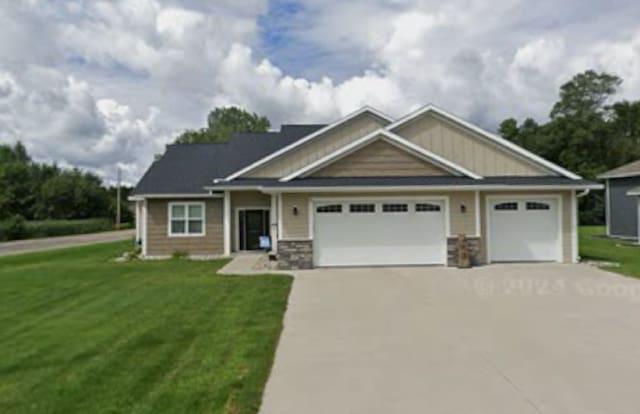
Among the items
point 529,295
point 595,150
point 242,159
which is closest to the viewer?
point 529,295

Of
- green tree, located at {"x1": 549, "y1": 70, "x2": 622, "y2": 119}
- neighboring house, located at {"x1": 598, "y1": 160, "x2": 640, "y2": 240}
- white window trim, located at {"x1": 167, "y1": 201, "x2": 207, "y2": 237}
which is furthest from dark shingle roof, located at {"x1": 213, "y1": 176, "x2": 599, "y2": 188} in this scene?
green tree, located at {"x1": 549, "y1": 70, "x2": 622, "y2": 119}

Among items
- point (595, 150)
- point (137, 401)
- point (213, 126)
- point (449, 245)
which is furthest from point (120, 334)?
point (213, 126)

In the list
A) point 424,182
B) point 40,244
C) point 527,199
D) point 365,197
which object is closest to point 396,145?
point 424,182

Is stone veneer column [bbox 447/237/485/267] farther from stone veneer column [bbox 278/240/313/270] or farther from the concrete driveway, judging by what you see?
stone veneer column [bbox 278/240/313/270]

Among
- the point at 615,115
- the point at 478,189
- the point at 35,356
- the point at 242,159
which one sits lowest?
the point at 35,356

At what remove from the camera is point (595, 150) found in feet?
163

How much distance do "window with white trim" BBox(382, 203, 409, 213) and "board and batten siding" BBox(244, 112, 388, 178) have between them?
4547mm

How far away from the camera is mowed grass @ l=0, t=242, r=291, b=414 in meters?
5.15

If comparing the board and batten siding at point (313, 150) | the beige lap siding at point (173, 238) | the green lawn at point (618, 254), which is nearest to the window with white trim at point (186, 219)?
the beige lap siding at point (173, 238)

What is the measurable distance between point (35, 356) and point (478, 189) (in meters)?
13.2

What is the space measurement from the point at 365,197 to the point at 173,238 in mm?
8701

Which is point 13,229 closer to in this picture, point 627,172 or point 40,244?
point 40,244

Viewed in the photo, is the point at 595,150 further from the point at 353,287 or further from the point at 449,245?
the point at 353,287

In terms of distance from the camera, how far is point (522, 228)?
17.2 m
